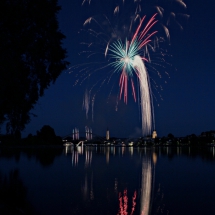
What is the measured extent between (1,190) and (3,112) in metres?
5.51

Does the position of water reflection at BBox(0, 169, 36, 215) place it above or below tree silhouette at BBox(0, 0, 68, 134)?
below

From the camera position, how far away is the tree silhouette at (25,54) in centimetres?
1060

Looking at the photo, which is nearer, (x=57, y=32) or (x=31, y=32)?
(x=31, y=32)

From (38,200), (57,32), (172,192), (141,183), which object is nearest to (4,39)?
(57,32)

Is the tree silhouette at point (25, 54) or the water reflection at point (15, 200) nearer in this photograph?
the tree silhouette at point (25, 54)

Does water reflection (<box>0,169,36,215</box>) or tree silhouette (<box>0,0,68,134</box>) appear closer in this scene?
tree silhouette (<box>0,0,68,134</box>)

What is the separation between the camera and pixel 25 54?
→ 1185 cm

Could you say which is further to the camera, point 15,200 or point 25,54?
point 15,200

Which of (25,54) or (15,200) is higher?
(25,54)

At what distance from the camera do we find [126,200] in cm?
1536

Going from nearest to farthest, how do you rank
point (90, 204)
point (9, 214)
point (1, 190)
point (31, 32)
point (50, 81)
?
point (9, 214) < point (31, 32) < point (50, 81) < point (90, 204) < point (1, 190)

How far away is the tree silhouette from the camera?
10596 millimetres

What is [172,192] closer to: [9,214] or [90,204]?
[90,204]

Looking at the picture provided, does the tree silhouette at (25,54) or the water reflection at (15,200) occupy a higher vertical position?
the tree silhouette at (25,54)
